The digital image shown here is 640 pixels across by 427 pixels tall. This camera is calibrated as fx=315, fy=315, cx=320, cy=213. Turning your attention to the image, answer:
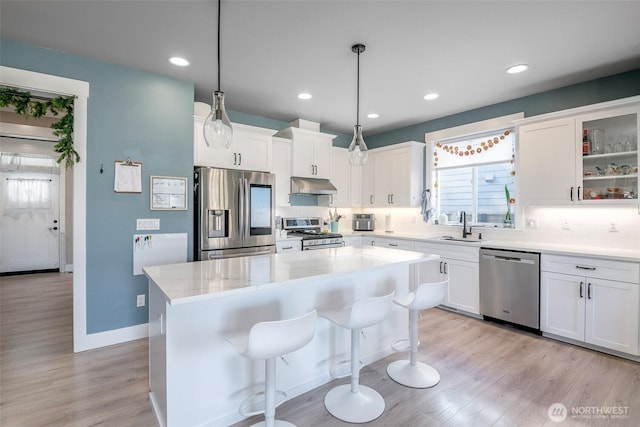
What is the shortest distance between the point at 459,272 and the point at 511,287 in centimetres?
61

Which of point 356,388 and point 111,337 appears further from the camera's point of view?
point 111,337

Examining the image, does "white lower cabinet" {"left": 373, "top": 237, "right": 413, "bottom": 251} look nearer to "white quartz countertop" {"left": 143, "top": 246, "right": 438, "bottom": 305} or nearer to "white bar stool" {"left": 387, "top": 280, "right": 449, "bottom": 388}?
"white quartz countertop" {"left": 143, "top": 246, "right": 438, "bottom": 305}

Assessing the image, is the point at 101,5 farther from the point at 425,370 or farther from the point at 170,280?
the point at 425,370

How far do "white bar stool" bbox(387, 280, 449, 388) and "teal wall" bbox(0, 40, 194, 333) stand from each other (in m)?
2.45

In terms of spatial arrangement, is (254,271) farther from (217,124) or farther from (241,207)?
(241,207)

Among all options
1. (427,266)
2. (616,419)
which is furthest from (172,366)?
(427,266)

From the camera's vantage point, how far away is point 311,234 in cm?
466

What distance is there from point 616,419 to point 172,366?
2702 mm

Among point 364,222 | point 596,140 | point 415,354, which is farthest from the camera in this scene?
point 364,222

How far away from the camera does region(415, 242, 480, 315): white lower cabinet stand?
3.74 metres

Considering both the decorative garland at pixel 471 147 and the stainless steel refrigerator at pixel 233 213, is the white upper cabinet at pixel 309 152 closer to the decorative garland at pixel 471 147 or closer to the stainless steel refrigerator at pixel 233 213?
the stainless steel refrigerator at pixel 233 213

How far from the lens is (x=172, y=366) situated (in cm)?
172

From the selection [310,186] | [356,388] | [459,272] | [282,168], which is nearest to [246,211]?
[282,168]

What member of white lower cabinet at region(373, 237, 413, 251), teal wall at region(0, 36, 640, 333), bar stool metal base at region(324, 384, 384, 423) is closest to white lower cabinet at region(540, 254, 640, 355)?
white lower cabinet at region(373, 237, 413, 251)
